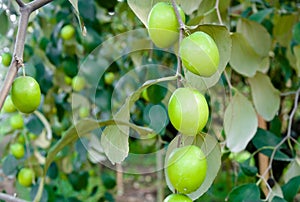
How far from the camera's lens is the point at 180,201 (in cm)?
38

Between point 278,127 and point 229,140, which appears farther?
point 278,127

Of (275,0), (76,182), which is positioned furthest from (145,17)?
(76,182)

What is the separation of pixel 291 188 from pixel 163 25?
44 centimetres

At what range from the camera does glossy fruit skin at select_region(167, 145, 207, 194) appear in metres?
0.38

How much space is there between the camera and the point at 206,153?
1.46ft

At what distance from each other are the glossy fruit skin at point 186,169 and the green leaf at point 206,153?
3 cm

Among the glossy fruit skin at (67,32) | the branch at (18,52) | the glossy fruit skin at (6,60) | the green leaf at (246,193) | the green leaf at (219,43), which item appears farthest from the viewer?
the glossy fruit skin at (67,32)

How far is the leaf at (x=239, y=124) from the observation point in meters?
0.74

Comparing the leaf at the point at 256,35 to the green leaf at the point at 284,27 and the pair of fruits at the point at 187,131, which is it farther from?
the pair of fruits at the point at 187,131

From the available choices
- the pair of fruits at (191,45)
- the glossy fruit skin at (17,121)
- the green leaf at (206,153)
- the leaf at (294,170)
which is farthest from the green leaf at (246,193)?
the glossy fruit skin at (17,121)

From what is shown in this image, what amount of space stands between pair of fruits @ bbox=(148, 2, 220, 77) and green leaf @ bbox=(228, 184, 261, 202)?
0.36m

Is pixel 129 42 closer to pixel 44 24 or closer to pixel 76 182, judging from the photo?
pixel 44 24

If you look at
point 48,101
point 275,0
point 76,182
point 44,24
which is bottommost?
point 76,182

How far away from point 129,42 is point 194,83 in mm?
653
